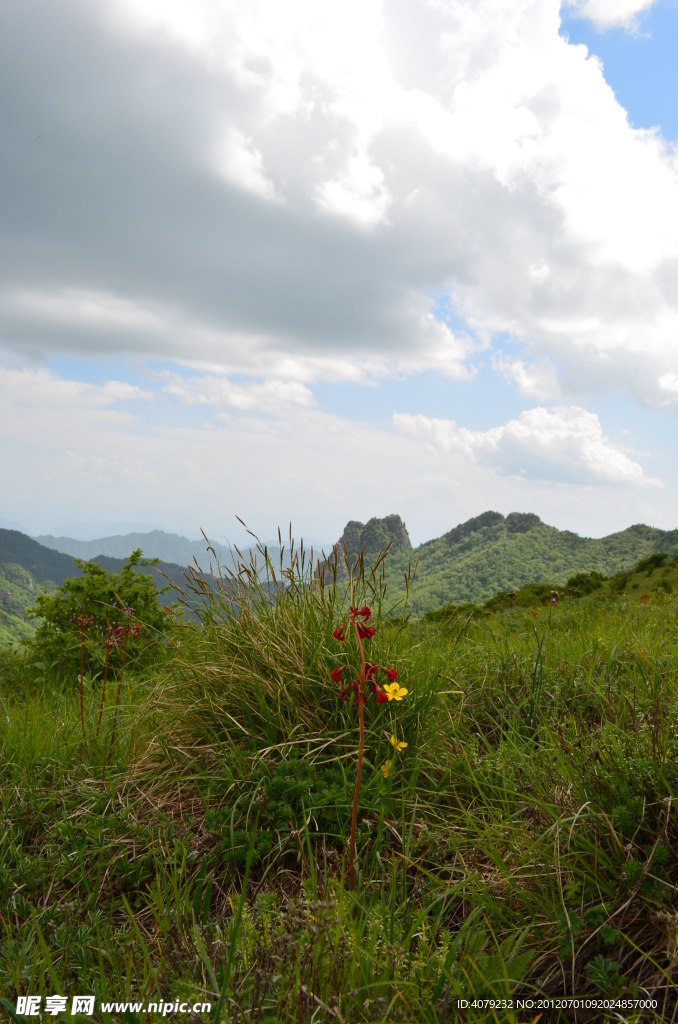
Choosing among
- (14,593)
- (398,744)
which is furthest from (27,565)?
(398,744)

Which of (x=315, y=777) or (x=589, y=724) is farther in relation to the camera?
(x=589, y=724)

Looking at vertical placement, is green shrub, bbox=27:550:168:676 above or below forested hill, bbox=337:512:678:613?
below

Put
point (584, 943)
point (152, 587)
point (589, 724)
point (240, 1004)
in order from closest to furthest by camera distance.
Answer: point (240, 1004), point (584, 943), point (589, 724), point (152, 587)

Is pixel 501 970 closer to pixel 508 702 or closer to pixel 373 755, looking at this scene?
pixel 373 755

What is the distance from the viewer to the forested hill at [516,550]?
36875mm

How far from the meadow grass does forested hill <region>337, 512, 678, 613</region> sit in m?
26.6

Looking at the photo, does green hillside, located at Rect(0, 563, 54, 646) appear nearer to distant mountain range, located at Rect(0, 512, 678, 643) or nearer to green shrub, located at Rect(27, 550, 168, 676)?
distant mountain range, located at Rect(0, 512, 678, 643)

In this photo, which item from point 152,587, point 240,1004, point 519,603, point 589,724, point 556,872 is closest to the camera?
point 240,1004

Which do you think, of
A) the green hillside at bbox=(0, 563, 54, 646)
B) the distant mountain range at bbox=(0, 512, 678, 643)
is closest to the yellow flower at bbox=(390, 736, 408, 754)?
the distant mountain range at bbox=(0, 512, 678, 643)

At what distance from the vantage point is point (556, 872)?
2.10 metres

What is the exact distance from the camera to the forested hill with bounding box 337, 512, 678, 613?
36875 mm

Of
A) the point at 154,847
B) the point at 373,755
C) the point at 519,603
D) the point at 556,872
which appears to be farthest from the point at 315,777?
the point at 519,603

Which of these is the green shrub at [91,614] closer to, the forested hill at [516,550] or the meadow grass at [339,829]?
the meadow grass at [339,829]

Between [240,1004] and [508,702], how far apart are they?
2417 millimetres
